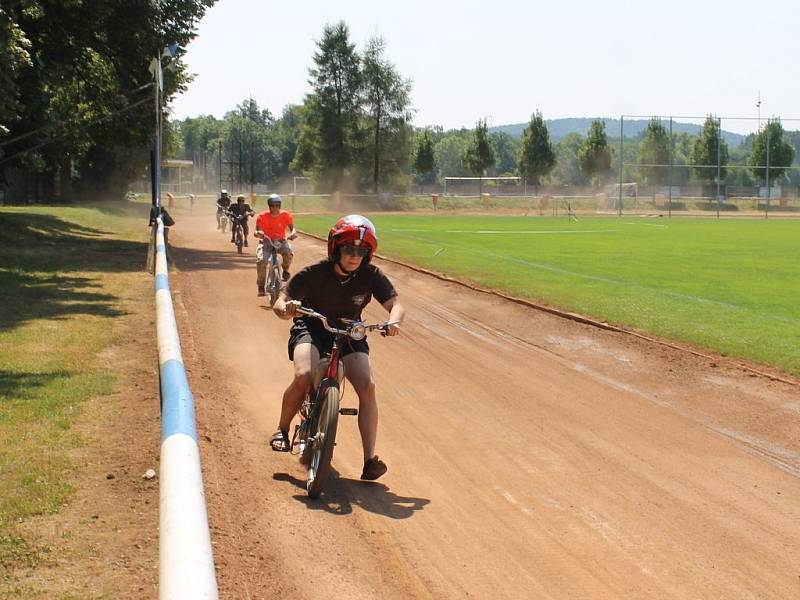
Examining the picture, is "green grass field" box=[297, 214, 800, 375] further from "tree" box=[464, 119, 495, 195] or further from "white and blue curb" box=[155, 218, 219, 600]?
"tree" box=[464, 119, 495, 195]

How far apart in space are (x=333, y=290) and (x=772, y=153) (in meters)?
89.4

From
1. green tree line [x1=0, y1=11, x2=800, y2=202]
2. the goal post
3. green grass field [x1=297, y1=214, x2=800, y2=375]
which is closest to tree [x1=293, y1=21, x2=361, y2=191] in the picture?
green tree line [x1=0, y1=11, x2=800, y2=202]

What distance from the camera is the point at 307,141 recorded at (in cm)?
10550

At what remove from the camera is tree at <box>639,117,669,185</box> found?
85.8 meters

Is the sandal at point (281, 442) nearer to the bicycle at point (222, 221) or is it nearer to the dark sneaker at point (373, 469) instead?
the dark sneaker at point (373, 469)

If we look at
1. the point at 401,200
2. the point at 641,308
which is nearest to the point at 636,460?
the point at 641,308

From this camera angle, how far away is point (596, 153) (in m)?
101

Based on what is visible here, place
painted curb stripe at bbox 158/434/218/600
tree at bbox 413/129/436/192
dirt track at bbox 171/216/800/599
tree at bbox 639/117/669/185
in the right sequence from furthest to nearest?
1. tree at bbox 413/129/436/192
2. tree at bbox 639/117/669/185
3. dirt track at bbox 171/216/800/599
4. painted curb stripe at bbox 158/434/218/600

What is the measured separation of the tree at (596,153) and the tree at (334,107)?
2177cm

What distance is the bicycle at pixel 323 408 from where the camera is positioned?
7.14 meters

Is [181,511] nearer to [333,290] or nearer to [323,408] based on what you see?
[323,408]

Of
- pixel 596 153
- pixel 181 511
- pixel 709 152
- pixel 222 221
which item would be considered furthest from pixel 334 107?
pixel 181 511

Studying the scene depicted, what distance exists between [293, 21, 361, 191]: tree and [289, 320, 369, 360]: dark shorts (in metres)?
96.2

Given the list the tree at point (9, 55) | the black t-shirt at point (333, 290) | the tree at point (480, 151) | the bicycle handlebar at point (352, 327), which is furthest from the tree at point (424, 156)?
the bicycle handlebar at point (352, 327)
